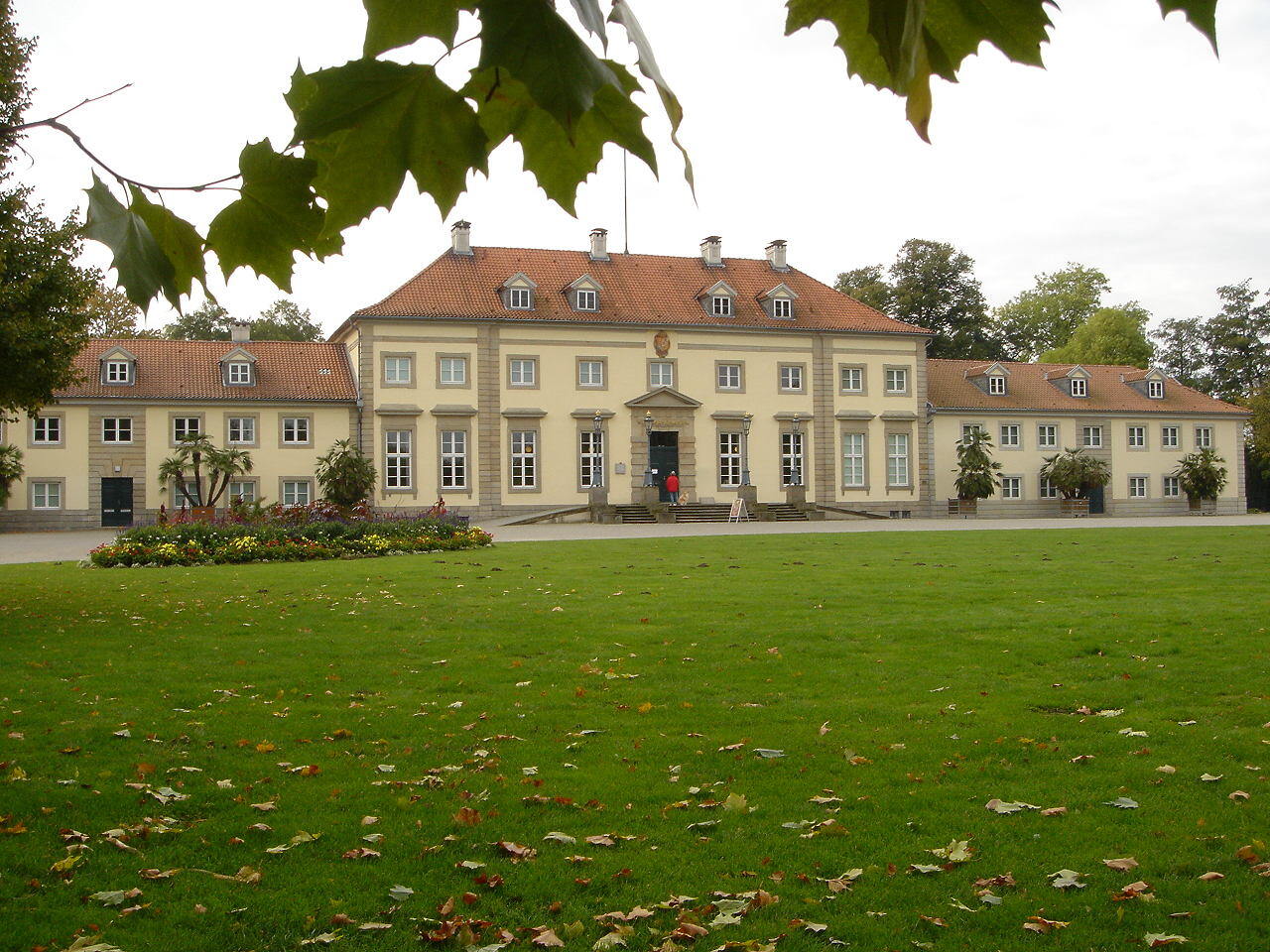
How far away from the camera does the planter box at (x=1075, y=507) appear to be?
48219mm

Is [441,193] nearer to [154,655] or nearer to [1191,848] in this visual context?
[1191,848]

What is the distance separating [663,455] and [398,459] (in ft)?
35.2

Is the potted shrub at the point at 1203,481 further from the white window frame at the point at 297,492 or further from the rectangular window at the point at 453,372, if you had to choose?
the white window frame at the point at 297,492

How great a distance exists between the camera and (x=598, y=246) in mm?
47906

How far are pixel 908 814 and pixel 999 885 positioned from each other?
0.96 metres

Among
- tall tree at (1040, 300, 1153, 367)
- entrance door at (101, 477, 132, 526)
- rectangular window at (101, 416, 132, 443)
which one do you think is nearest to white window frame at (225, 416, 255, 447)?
rectangular window at (101, 416, 132, 443)

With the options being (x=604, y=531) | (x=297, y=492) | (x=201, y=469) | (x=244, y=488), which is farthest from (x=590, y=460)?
(x=201, y=469)

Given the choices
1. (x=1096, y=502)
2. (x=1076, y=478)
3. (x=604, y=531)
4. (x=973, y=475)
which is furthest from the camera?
(x=1096, y=502)

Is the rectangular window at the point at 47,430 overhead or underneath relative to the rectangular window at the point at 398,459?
overhead

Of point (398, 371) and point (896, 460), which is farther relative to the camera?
point (896, 460)

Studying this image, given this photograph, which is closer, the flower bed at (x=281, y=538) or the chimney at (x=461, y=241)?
the flower bed at (x=281, y=538)

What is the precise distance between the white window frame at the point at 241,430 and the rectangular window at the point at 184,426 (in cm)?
106

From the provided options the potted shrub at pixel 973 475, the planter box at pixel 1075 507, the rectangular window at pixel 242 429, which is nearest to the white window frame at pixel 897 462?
the potted shrub at pixel 973 475

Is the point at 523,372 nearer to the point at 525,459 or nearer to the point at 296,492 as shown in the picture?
the point at 525,459
